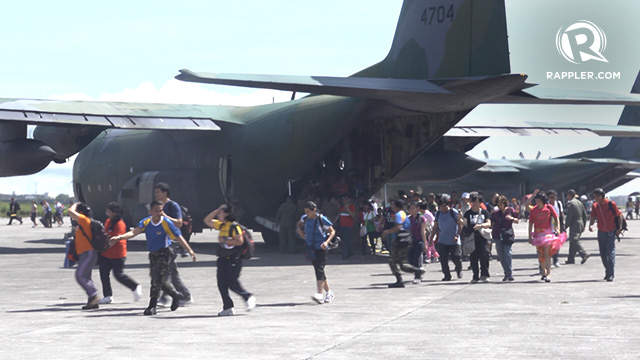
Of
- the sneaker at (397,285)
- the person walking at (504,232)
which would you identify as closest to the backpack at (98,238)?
the sneaker at (397,285)

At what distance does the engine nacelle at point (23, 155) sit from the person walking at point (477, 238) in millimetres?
13376

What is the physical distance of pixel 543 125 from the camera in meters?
29.0

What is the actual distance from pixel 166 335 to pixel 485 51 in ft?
38.3

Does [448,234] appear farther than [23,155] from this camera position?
No

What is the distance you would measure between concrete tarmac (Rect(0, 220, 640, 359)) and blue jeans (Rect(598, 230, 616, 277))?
0.29 m

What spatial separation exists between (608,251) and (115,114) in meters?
14.6

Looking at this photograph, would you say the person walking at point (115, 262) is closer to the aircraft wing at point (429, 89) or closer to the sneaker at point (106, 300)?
the sneaker at point (106, 300)

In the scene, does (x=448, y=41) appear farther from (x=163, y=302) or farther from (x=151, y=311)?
(x=151, y=311)

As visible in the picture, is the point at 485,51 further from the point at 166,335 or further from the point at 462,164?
the point at 166,335

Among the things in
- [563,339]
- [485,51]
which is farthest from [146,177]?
[563,339]

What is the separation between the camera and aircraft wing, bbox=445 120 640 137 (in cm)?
2788

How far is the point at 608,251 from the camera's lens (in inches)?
677

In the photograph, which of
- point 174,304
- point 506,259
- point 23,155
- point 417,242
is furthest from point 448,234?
point 23,155

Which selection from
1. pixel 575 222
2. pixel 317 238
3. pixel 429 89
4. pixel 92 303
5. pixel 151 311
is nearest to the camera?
pixel 151 311
